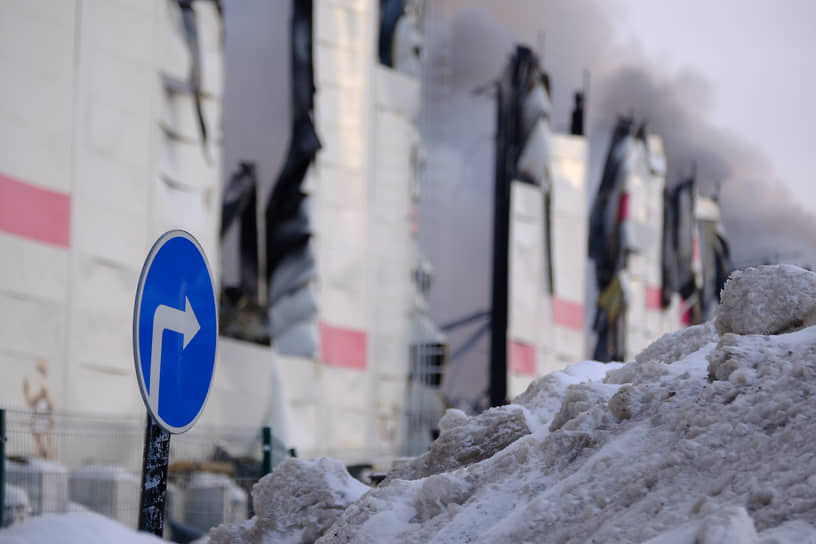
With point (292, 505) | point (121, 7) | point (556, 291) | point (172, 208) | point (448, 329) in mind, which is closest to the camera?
point (292, 505)

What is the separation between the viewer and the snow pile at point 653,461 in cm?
216

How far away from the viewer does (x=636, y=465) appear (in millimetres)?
2506

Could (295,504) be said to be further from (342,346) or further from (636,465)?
(342,346)

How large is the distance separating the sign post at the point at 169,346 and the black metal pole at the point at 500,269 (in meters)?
13.2

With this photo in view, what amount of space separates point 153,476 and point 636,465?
1.21 m

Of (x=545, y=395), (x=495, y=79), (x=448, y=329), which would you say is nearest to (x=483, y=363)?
(x=448, y=329)

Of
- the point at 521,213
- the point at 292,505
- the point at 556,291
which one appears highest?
the point at 521,213

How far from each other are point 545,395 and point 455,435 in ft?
1.25

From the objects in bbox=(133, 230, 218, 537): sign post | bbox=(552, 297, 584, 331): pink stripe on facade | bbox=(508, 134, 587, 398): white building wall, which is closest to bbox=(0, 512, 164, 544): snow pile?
bbox=(133, 230, 218, 537): sign post

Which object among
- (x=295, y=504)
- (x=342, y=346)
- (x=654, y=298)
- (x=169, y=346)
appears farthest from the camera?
(x=654, y=298)

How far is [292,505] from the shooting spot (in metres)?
3.43

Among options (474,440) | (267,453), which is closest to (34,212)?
(267,453)

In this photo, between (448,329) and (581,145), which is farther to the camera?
(581,145)

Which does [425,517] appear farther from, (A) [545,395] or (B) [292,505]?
(A) [545,395]
